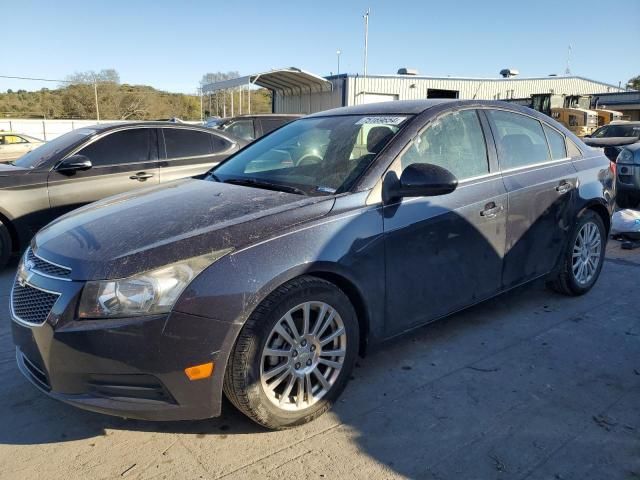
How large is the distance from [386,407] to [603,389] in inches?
52.9

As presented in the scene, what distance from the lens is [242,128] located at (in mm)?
11602

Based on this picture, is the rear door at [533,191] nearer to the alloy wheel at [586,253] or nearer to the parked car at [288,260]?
the parked car at [288,260]

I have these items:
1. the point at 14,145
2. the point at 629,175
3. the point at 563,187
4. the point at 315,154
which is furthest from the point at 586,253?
the point at 14,145

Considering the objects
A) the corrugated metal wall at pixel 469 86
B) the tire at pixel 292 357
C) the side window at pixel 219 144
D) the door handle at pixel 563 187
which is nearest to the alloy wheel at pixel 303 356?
the tire at pixel 292 357

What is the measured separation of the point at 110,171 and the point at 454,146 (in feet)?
13.6

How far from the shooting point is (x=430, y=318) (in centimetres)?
333

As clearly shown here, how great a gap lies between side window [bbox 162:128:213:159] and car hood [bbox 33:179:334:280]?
334 cm

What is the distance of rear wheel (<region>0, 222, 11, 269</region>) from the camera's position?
214 inches

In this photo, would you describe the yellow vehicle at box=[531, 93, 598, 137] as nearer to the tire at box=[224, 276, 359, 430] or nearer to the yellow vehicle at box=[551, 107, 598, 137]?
the yellow vehicle at box=[551, 107, 598, 137]

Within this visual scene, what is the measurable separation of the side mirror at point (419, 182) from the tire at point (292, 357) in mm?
690

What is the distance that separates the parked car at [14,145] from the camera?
20781 millimetres

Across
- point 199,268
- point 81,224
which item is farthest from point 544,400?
point 81,224

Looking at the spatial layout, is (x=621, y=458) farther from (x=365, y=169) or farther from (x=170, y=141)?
(x=170, y=141)

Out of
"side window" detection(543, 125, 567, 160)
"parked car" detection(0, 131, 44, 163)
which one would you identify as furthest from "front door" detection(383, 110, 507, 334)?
"parked car" detection(0, 131, 44, 163)
